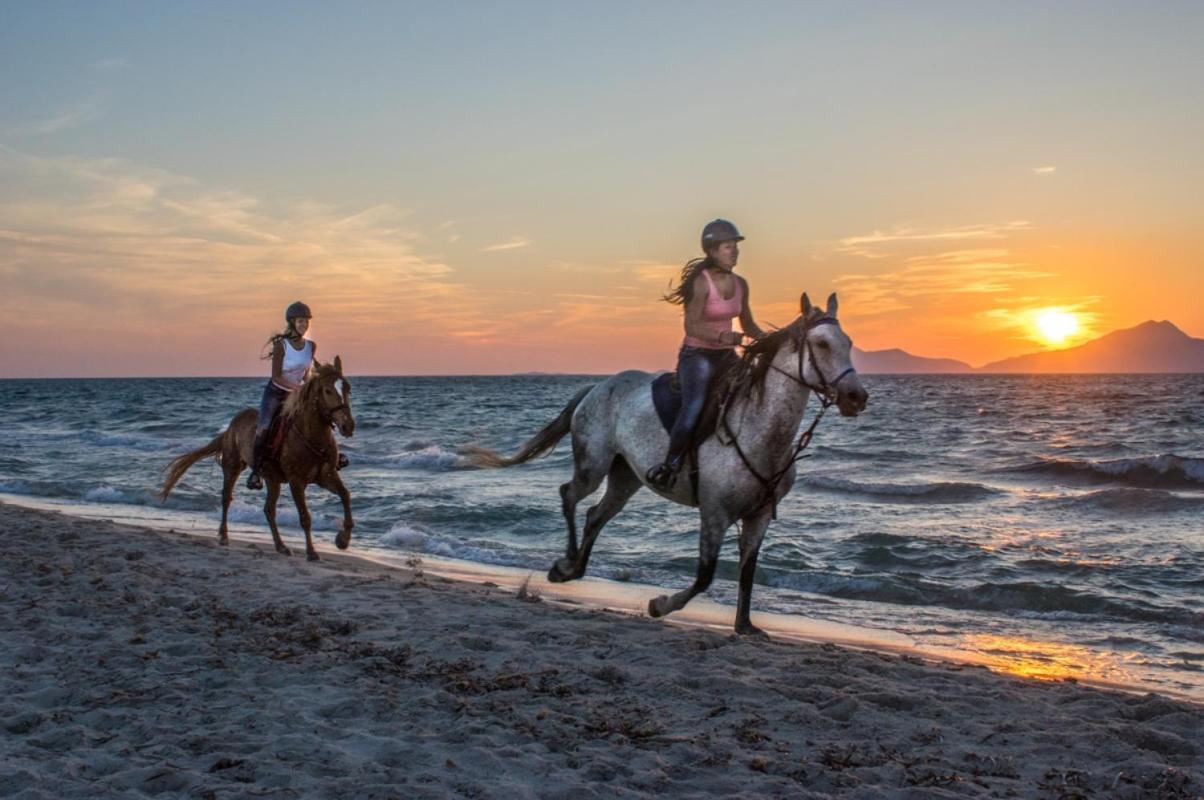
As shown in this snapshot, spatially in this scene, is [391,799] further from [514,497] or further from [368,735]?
[514,497]

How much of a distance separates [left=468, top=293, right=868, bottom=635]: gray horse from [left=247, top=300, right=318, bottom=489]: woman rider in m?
4.57

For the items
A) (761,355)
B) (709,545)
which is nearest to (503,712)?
(709,545)

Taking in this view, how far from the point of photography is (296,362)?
11.9m

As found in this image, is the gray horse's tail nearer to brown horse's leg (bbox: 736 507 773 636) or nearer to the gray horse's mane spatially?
the gray horse's mane

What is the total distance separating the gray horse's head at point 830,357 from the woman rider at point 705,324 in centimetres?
62

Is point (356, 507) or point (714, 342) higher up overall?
point (714, 342)

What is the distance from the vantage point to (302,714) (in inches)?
209

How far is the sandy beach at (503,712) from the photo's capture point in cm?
456

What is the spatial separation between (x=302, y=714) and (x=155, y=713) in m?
0.75

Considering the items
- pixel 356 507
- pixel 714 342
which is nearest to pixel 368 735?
pixel 714 342

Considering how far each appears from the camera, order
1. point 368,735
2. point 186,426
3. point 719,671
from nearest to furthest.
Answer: point 368,735, point 719,671, point 186,426

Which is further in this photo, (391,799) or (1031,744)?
(1031,744)

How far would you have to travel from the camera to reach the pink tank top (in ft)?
25.7

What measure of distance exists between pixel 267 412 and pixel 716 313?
250 inches
